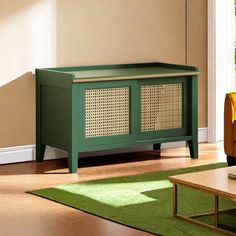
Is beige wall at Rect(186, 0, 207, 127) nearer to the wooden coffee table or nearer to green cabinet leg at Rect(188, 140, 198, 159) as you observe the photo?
green cabinet leg at Rect(188, 140, 198, 159)

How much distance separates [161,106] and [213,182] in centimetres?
220

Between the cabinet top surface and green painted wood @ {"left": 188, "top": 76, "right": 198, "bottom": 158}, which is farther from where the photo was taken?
green painted wood @ {"left": 188, "top": 76, "right": 198, "bottom": 158}

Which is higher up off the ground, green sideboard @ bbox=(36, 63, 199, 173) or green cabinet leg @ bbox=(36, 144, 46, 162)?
green sideboard @ bbox=(36, 63, 199, 173)

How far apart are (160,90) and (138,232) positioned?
2.34 meters

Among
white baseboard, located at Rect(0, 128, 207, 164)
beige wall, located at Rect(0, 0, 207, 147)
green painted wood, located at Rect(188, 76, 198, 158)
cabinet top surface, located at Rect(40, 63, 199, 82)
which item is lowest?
white baseboard, located at Rect(0, 128, 207, 164)

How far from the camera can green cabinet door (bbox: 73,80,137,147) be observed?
6.23 meters

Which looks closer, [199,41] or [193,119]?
[193,119]

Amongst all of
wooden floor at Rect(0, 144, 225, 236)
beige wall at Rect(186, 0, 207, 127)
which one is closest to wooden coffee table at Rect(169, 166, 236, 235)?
wooden floor at Rect(0, 144, 225, 236)

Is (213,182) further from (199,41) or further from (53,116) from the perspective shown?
(199,41)

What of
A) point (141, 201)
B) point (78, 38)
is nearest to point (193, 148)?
point (78, 38)

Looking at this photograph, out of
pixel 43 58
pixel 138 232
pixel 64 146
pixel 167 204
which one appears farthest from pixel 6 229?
pixel 43 58

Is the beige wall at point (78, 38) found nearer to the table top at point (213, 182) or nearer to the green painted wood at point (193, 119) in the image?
the green painted wood at point (193, 119)

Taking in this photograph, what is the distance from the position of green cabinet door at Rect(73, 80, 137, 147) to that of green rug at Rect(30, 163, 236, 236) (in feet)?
1.70

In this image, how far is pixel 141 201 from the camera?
17.2 feet
